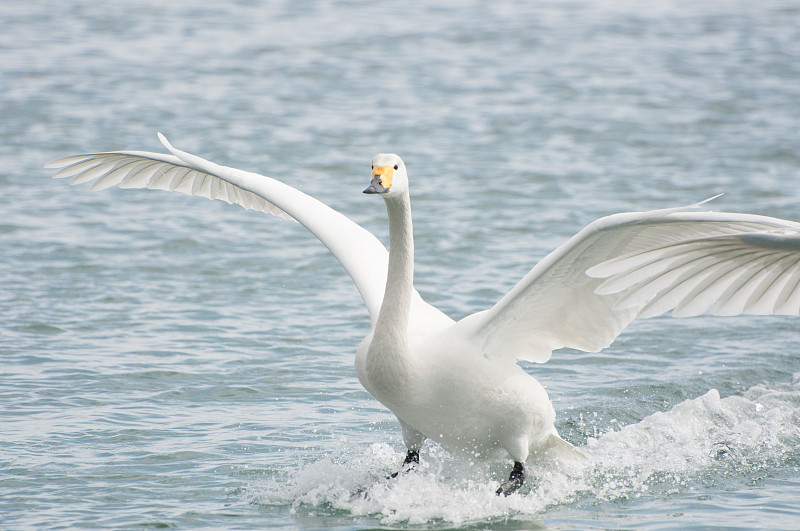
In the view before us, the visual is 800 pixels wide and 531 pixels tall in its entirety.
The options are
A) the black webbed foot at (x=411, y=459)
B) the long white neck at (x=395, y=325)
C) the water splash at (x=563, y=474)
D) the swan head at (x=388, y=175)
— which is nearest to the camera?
the swan head at (x=388, y=175)

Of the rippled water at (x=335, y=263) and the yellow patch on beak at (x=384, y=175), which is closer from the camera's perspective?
the yellow patch on beak at (x=384, y=175)

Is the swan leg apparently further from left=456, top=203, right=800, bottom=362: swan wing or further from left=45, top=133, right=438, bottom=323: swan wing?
left=45, top=133, right=438, bottom=323: swan wing

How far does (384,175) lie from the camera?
6172mm

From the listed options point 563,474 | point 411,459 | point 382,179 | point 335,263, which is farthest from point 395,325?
point 335,263

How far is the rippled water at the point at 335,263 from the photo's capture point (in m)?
7.27

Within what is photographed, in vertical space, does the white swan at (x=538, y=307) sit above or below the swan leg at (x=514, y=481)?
above

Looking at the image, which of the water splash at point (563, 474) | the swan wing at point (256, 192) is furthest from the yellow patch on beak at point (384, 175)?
the water splash at point (563, 474)

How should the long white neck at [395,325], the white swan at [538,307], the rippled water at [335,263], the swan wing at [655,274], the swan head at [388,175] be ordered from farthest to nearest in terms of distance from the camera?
the rippled water at [335,263] < the long white neck at [395,325] < the swan head at [388,175] < the white swan at [538,307] < the swan wing at [655,274]

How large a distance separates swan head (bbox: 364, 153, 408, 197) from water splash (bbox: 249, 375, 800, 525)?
1.90 metres

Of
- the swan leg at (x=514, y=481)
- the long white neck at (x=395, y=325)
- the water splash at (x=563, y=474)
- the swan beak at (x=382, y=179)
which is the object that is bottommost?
the water splash at (x=563, y=474)

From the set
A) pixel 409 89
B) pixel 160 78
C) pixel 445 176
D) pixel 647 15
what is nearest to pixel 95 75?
pixel 160 78

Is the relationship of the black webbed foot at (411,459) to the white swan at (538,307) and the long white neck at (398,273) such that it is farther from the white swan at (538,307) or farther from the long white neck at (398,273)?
the long white neck at (398,273)

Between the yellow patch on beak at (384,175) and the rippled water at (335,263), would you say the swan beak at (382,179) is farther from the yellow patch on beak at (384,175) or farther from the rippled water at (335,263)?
the rippled water at (335,263)

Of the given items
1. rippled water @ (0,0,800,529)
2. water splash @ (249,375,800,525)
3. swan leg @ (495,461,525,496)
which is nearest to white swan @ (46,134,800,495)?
swan leg @ (495,461,525,496)
